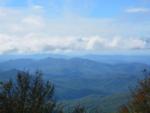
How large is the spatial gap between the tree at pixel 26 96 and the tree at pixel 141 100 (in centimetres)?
800

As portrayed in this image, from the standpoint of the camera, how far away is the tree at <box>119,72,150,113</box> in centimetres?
3516

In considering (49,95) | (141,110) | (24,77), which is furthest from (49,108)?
(141,110)

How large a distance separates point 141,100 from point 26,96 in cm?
1061

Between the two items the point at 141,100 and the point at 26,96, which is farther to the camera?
the point at 141,100

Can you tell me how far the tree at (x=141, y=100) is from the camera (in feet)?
115

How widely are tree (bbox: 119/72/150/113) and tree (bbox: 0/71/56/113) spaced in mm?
8002

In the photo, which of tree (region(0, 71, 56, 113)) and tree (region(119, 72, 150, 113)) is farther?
tree (region(119, 72, 150, 113))

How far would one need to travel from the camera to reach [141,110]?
1383 inches

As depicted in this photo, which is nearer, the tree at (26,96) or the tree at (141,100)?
the tree at (26,96)

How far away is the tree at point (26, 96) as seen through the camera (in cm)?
3034

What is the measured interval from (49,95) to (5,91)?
3.56 meters

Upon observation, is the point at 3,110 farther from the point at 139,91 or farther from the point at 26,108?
the point at 139,91

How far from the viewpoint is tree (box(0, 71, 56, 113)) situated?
30.3m

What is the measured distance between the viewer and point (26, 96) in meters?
31.4
